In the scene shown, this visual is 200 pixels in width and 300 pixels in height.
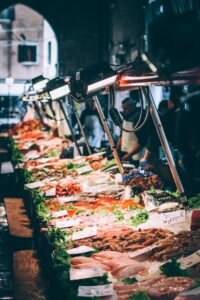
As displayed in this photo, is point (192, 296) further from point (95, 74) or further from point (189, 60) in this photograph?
point (95, 74)

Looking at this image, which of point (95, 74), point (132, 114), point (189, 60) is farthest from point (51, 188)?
point (189, 60)

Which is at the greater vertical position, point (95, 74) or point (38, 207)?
point (95, 74)

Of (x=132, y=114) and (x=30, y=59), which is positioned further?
(x=30, y=59)

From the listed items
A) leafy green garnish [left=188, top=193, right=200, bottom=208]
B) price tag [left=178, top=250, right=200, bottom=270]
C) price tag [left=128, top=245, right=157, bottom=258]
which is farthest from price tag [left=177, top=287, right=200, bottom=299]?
leafy green garnish [left=188, top=193, right=200, bottom=208]

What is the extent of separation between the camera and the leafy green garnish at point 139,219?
6471 millimetres

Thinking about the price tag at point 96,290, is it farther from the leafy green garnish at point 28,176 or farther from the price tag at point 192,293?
the leafy green garnish at point 28,176

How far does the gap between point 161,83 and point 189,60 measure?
188cm

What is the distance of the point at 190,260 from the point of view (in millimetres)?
5066

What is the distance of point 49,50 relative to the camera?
118ft

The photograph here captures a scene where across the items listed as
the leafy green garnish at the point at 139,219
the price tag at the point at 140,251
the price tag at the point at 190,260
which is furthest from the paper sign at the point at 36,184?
the price tag at the point at 190,260

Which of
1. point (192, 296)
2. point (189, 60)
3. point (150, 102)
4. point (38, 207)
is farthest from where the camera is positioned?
point (38, 207)

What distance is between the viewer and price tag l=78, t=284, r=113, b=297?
447cm

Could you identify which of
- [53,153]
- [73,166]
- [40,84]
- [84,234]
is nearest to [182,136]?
[84,234]

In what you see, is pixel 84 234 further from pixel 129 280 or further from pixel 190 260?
pixel 190 260
